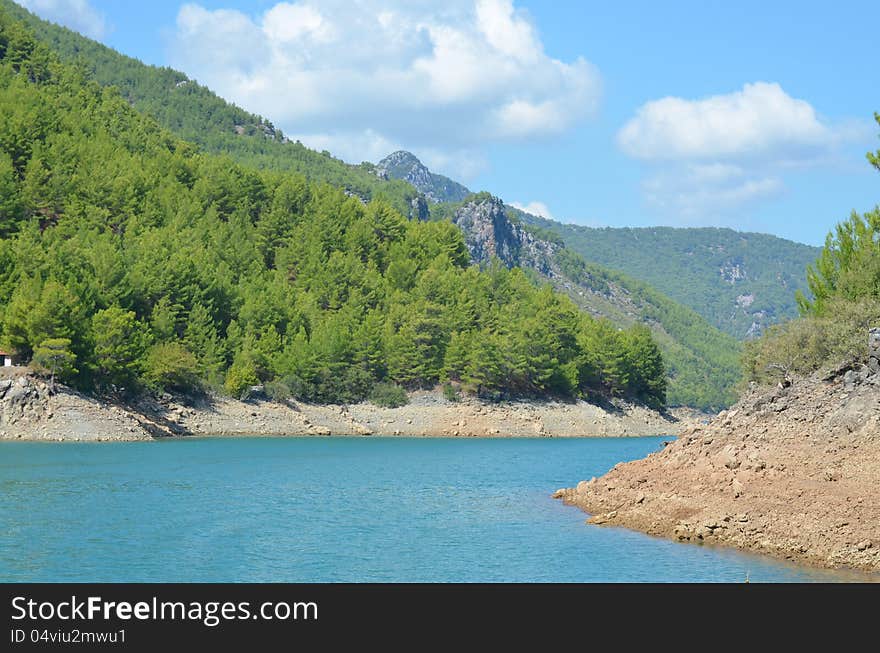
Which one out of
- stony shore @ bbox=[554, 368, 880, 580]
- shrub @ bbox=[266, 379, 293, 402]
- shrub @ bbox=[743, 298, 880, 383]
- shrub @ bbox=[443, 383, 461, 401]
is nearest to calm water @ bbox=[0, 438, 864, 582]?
stony shore @ bbox=[554, 368, 880, 580]

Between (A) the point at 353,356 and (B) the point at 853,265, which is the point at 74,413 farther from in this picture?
(B) the point at 853,265

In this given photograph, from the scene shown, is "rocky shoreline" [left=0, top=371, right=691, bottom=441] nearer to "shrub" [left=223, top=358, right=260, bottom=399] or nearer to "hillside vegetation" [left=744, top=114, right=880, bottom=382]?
"shrub" [left=223, top=358, right=260, bottom=399]

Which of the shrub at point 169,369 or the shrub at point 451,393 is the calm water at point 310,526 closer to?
the shrub at point 169,369

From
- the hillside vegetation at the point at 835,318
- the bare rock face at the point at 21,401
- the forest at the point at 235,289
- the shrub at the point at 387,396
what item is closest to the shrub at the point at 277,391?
the forest at the point at 235,289

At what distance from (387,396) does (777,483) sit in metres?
62.2

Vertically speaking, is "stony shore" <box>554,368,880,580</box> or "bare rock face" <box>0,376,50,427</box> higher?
"stony shore" <box>554,368,880,580</box>

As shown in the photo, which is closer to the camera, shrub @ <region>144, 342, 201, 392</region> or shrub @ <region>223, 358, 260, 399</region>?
shrub @ <region>144, 342, 201, 392</region>

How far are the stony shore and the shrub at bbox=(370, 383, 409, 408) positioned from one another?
51157 millimetres

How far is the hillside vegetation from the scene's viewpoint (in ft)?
126

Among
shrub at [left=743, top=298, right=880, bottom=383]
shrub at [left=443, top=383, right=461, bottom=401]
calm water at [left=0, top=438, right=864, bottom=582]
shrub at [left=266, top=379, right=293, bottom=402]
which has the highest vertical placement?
shrub at [left=743, top=298, right=880, bottom=383]

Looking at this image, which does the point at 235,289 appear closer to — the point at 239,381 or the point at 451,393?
the point at 239,381

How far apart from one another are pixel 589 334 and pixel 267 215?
3927 centimetres
